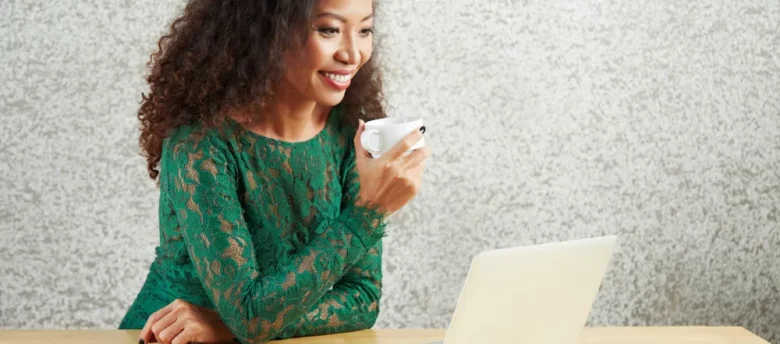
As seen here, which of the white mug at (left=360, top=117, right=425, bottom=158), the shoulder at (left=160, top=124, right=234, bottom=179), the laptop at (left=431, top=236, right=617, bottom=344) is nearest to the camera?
the laptop at (left=431, top=236, right=617, bottom=344)

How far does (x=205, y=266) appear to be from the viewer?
1.42m

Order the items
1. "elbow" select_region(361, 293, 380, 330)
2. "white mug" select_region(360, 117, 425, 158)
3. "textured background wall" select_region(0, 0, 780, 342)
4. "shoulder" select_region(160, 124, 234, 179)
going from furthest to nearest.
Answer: "textured background wall" select_region(0, 0, 780, 342), "elbow" select_region(361, 293, 380, 330), "shoulder" select_region(160, 124, 234, 179), "white mug" select_region(360, 117, 425, 158)

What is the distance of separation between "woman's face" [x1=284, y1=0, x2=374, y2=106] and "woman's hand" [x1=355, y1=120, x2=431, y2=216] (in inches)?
4.9

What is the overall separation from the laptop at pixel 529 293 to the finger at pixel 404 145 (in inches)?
12.0

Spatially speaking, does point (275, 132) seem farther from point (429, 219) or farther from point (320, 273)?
point (429, 219)

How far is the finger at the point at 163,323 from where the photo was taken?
1391 mm

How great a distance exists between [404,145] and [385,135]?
3 centimetres

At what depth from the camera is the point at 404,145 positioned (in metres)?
1.38

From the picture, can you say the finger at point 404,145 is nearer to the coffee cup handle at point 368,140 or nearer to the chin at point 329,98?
the coffee cup handle at point 368,140

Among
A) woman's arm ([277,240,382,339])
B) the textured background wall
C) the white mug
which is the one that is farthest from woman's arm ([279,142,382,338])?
the textured background wall

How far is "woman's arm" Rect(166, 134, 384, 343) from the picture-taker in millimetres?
1398

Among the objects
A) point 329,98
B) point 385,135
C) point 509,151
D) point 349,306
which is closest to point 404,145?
point 385,135

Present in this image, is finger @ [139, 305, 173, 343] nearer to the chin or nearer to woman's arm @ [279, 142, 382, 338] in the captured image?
woman's arm @ [279, 142, 382, 338]

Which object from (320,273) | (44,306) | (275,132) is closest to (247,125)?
(275,132)
